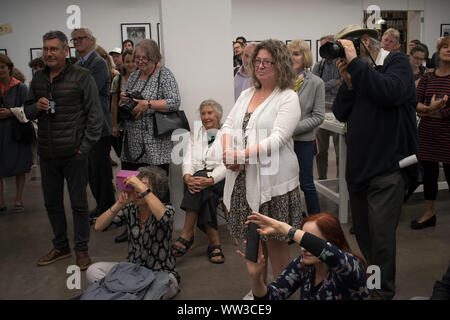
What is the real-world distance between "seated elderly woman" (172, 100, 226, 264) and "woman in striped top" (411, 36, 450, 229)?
1.66m

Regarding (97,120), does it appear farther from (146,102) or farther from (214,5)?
(214,5)

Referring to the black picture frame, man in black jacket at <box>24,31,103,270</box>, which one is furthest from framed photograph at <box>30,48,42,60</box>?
the black picture frame

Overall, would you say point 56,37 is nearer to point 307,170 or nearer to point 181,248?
point 181,248

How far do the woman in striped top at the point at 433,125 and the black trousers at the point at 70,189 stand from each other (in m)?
2.60

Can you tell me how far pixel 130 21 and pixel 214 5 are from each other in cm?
611

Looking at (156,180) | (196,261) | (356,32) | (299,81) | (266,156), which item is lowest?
(196,261)

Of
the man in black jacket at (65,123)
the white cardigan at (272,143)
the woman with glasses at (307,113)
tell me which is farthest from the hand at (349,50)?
the man in black jacket at (65,123)

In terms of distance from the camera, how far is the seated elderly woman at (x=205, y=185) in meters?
3.32

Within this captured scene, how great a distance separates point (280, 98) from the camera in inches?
92.1

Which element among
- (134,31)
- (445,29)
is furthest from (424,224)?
(445,29)

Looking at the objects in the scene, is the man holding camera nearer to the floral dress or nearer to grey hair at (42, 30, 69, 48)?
the floral dress

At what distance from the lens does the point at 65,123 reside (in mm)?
3029

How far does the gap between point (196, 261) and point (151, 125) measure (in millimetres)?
1080

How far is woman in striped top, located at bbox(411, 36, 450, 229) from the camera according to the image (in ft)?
11.6
